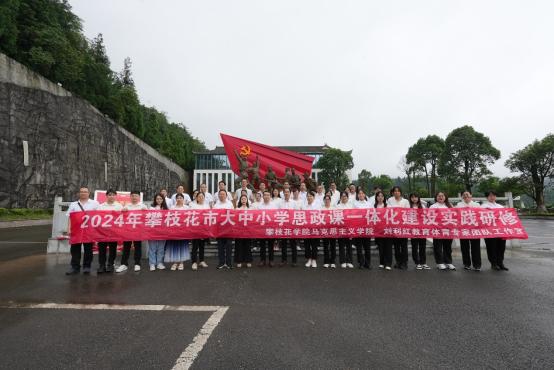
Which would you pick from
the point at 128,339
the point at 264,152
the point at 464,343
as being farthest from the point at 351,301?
the point at 264,152

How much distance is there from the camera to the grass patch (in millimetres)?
17594

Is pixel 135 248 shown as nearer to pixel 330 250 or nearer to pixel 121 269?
pixel 121 269

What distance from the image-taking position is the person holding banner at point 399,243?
599 centimetres

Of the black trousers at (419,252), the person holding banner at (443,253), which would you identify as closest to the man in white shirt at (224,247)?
the black trousers at (419,252)

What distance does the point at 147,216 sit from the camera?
20.6 feet

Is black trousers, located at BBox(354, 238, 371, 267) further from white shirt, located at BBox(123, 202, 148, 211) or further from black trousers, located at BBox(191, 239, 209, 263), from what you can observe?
white shirt, located at BBox(123, 202, 148, 211)

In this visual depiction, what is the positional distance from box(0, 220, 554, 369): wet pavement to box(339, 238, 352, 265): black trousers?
1.57ft

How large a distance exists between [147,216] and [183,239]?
3.15 ft

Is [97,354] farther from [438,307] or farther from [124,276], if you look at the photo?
[438,307]

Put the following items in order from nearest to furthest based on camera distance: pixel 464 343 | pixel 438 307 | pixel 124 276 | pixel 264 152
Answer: pixel 464 343, pixel 438 307, pixel 124 276, pixel 264 152

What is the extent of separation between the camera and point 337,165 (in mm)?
45812

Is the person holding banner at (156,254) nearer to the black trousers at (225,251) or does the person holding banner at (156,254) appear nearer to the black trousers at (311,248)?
the black trousers at (225,251)

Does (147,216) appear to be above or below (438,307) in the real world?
above

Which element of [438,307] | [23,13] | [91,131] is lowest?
[438,307]
